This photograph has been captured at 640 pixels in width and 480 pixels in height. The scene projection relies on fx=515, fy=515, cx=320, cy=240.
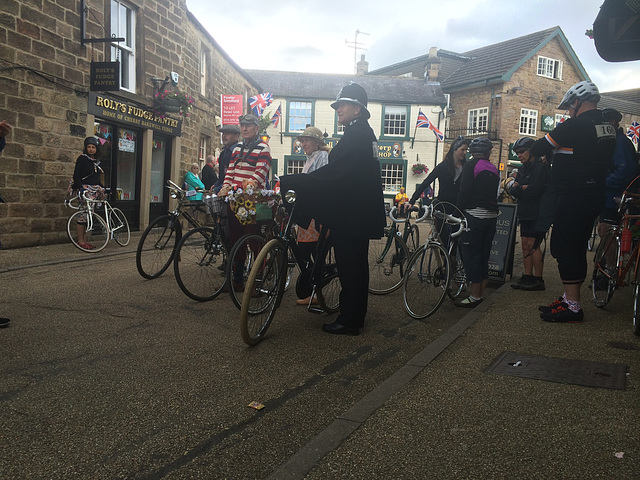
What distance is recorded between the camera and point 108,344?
12.8 feet

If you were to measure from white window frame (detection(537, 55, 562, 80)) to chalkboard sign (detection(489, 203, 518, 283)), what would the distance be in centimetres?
2936

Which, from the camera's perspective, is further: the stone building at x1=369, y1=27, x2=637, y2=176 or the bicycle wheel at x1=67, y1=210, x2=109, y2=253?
the stone building at x1=369, y1=27, x2=637, y2=176

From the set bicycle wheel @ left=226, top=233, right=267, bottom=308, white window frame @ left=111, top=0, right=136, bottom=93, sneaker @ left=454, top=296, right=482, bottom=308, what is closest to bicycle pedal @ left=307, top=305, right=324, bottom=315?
bicycle wheel @ left=226, top=233, right=267, bottom=308

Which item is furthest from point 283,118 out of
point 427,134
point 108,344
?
point 108,344

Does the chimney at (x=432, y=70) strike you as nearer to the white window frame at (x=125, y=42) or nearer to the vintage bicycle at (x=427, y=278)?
the white window frame at (x=125, y=42)

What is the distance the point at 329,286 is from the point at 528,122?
30.7 m

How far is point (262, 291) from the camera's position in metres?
4.05

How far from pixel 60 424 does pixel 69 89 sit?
8.81 metres

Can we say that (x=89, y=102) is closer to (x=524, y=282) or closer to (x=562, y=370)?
(x=524, y=282)

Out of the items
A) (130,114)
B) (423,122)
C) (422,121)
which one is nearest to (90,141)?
(130,114)

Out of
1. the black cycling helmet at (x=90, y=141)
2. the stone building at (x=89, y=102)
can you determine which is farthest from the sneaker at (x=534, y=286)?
the stone building at (x=89, y=102)

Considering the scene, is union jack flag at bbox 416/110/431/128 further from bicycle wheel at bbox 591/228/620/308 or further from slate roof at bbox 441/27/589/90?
bicycle wheel at bbox 591/228/620/308

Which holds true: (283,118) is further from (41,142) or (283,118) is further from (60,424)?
(60,424)

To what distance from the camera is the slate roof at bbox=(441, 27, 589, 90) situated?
103 feet
